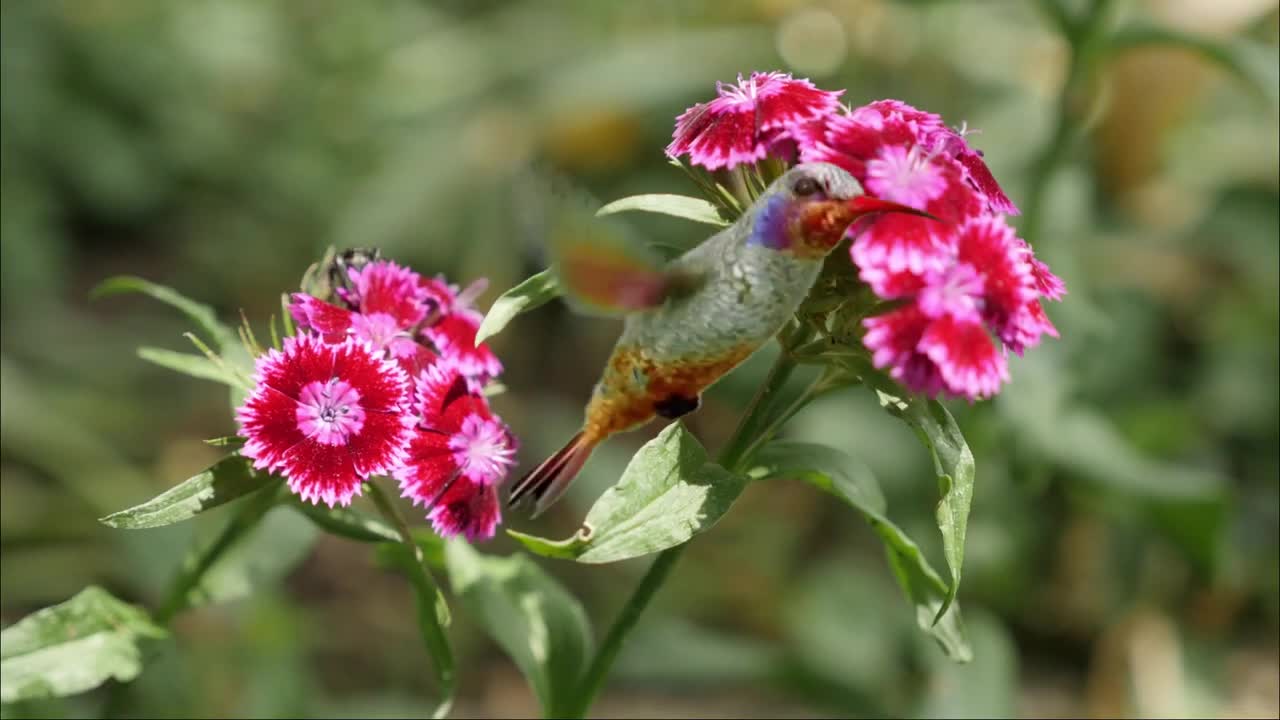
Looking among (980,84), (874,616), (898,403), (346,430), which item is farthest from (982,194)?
(980,84)

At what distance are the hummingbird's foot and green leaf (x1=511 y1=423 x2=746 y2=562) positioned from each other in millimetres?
27

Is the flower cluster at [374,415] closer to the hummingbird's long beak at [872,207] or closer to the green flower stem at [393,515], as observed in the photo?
the green flower stem at [393,515]

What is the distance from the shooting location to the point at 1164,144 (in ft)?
11.8

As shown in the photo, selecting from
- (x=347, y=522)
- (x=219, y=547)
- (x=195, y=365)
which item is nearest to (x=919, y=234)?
(x=347, y=522)

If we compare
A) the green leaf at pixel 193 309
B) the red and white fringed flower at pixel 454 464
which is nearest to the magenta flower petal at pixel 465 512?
the red and white fringed flower at pixel 454 464

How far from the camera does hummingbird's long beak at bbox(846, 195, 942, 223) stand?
1166 millimetres

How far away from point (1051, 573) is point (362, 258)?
221 centimetres

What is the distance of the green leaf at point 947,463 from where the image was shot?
126 centimetres

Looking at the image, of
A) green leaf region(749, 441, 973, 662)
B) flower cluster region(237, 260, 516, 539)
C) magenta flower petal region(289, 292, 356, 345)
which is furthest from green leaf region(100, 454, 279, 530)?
green leaf region(749, 441, 973, 662)

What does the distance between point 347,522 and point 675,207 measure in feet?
1.80

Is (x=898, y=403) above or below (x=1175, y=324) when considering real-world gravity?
above

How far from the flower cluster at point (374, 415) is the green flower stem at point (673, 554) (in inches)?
8.9

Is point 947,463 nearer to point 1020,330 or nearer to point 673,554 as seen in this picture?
point 1020,330

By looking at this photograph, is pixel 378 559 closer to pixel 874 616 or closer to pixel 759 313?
pixel 759 313
